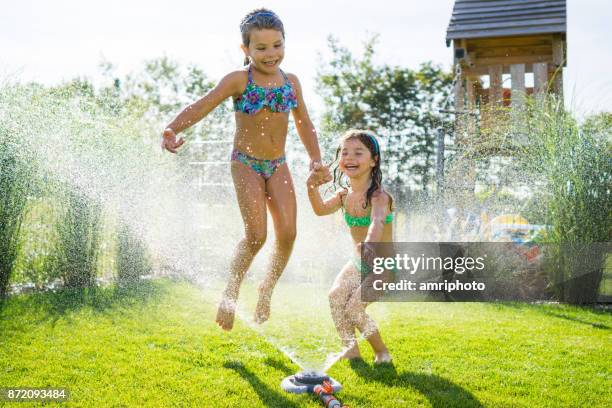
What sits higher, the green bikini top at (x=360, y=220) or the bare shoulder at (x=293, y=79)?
the bare shoulder at (x=293, y=79)

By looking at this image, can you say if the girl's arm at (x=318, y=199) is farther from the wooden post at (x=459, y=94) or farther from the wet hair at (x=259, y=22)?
the wooden post at (x=459, y=94)

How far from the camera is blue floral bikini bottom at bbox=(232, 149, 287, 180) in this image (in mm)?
3012

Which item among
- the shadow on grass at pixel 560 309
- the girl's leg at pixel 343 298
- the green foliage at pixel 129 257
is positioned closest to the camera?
the girl's leg at pixel 343 298

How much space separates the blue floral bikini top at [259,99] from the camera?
9.64ft

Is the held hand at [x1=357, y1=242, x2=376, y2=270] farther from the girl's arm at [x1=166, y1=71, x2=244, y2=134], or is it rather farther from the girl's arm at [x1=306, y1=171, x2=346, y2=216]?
the girl's arm at [x1=166, y1=71, x2=244, y2=134]

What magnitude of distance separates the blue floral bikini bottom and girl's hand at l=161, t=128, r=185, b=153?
445 millimetres

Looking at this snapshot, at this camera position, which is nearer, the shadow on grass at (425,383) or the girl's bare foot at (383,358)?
the shadow on grass at (425,383)

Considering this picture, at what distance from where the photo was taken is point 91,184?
7.02 metres

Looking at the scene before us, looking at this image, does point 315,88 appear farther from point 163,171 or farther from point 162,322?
point 162,322

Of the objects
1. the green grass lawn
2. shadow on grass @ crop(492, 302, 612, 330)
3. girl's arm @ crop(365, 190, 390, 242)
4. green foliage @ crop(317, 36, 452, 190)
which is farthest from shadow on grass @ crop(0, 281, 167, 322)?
green foliage @ crop(317, 36, 452, 190)

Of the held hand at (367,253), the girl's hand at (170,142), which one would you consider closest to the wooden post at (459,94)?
the held hand at (367,253)

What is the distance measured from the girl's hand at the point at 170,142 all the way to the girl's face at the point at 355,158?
4.09 feet

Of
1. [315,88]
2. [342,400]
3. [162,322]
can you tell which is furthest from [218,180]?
[315,88]

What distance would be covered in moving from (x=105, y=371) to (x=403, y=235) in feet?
20.7
